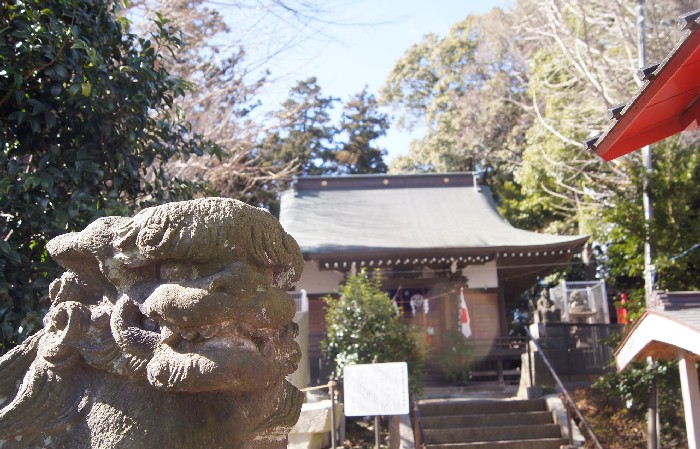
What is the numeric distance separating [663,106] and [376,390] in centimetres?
375

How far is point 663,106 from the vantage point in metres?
4.61

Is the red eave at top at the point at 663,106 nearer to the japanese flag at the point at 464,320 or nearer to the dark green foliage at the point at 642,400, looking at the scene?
the dark green foliage at the point at 642,400

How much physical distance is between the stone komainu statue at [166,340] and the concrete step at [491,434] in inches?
306

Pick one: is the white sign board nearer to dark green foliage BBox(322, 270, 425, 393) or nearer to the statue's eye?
dark green foliage BBox(322, 270, 425, 393)

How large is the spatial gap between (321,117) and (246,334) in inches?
1042

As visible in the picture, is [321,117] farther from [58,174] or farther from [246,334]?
[246,334]

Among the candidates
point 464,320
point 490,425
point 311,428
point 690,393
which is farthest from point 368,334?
point 690,393

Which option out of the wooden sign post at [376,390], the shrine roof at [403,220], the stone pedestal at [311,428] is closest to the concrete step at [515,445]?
the stone pedestal at [311,428]

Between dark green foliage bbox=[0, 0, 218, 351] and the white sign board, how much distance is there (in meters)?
2.80

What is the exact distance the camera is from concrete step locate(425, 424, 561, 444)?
31.8ft

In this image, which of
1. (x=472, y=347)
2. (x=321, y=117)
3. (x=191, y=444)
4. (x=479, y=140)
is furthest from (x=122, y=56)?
(x=321, y=117)

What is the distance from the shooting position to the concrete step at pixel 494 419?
10.2 m

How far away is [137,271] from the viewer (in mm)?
2260

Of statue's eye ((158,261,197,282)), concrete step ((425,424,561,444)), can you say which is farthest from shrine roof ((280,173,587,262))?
statue's eye ((158,261,197,282))
